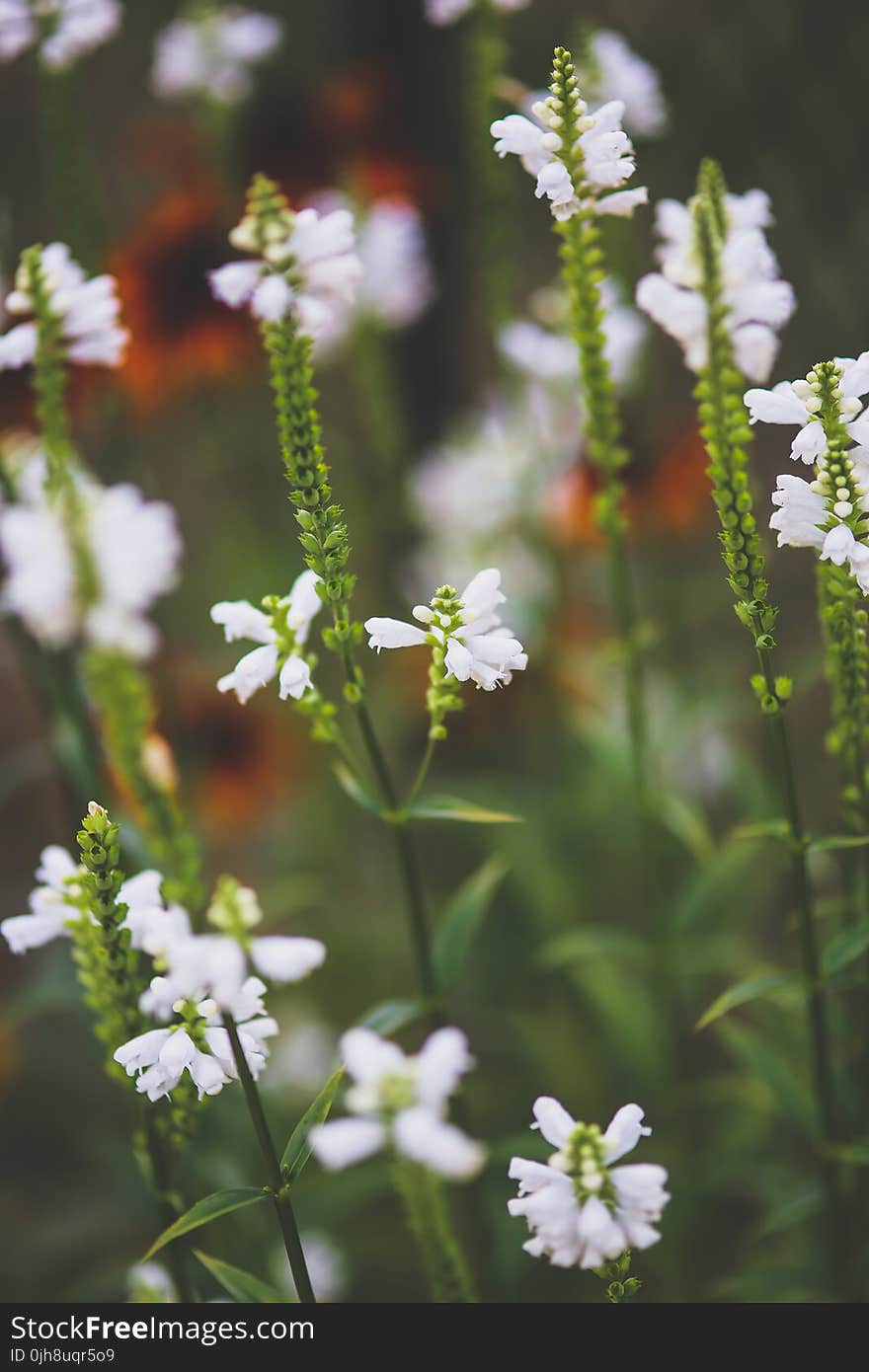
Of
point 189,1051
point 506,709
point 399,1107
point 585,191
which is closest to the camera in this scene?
point 399,1107

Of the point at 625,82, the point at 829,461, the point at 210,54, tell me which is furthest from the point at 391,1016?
the point at 210,54

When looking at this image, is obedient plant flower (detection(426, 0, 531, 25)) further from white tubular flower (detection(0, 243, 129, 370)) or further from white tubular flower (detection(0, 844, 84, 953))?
white tubular flower (detection(0, 844, 84, 953))

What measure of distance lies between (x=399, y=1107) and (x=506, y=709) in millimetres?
1279

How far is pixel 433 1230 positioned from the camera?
0.63 metres

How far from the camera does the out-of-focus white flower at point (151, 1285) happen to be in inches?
34.5

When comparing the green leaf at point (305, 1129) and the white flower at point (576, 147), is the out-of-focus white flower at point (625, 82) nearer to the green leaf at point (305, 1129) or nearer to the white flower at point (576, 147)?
the white flower at point (576, 147)

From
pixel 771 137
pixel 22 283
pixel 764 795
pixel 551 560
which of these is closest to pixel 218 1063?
pixel 22 283

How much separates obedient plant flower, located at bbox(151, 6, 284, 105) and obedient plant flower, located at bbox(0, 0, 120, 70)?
413 millimetres

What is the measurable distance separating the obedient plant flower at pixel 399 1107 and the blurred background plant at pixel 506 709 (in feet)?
2.00

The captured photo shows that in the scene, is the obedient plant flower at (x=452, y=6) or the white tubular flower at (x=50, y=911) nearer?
the white tubular flower at (x=50, y=911)

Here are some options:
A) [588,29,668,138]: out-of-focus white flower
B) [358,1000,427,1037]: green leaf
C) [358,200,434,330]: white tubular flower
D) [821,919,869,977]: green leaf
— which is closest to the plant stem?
[358,1000,427,1037]: green leaf

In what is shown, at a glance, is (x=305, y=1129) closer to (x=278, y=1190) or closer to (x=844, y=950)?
(x=278, y=1190)

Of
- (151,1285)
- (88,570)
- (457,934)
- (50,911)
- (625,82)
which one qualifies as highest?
(625,82)

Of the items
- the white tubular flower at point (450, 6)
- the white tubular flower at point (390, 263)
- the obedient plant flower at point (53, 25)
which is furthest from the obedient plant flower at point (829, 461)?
the white tubular flower at point (390, 263)
